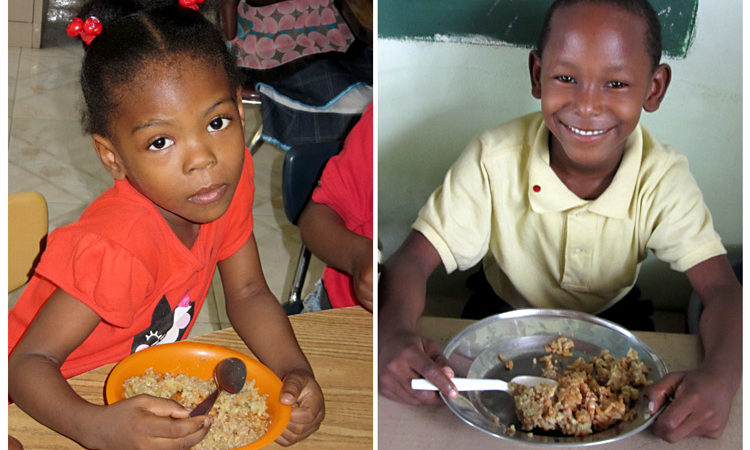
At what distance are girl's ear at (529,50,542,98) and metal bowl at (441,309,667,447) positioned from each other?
21 centimetres

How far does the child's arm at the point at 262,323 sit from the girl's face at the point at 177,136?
117 millimetres

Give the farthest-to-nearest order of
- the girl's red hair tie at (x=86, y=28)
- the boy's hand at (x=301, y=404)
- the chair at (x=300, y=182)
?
the chair at (x=300, y=182) → the boy's hand at (x=301, y=404) → the girl's red hair tie at (x=86, y=28)

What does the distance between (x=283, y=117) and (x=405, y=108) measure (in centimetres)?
12

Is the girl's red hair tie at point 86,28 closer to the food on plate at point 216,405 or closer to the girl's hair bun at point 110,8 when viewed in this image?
the girl's hair bun at point 110,8

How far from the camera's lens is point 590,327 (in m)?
0.65

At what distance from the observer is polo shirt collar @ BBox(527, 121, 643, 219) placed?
615mm

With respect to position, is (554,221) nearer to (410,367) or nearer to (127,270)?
(410,367)

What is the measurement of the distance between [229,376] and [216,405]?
0.03 metres

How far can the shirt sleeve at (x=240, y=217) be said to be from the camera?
1.86 feet

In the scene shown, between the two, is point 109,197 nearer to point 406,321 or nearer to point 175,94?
point 175,94

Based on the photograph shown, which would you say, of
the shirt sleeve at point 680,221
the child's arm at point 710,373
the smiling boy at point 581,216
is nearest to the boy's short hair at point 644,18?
the smiling boy at point 581,216

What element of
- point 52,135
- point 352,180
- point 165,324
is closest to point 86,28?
point 52,135

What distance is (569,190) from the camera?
641mm

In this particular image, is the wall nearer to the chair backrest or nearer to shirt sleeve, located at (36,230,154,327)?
the chair backrest
